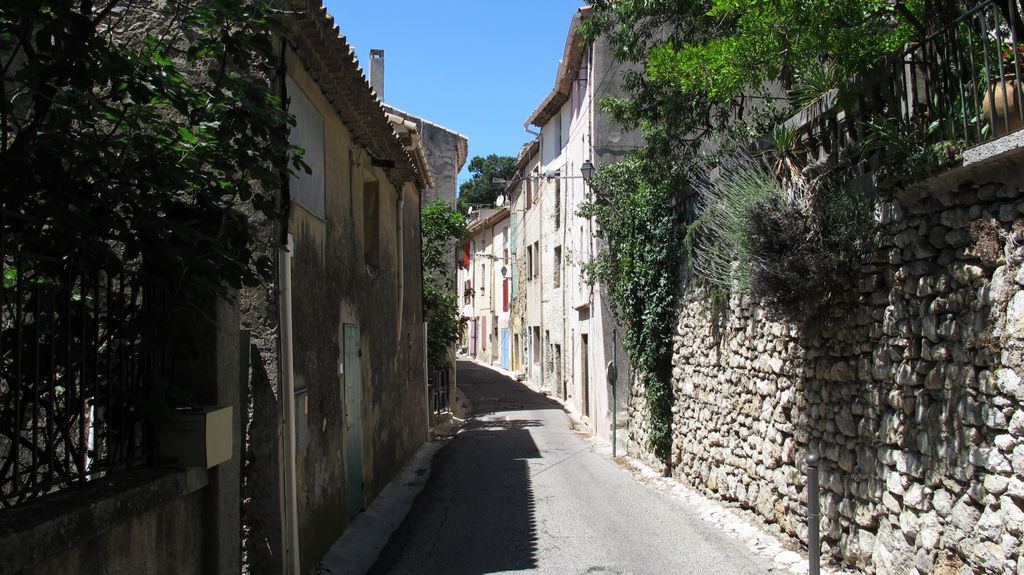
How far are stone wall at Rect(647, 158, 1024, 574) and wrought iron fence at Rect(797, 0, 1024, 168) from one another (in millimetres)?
372

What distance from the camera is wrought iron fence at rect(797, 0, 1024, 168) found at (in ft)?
16.2

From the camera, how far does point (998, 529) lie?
470 centimetres

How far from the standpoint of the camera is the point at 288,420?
21.8ft

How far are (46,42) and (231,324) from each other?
2.16m

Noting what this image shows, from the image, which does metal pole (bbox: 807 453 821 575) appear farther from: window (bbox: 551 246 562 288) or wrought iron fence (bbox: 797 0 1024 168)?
window (bbox: 551 246 562 288)

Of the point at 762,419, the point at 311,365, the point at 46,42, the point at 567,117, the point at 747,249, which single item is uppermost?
the point at 567,117

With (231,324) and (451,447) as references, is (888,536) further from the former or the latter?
(451,447)

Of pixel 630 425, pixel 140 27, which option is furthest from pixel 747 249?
pixel 630 425

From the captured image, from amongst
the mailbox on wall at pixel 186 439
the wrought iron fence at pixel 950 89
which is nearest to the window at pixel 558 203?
the wrought iron fence at pixel 950 89

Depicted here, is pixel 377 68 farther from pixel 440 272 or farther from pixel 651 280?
pixel 651 280

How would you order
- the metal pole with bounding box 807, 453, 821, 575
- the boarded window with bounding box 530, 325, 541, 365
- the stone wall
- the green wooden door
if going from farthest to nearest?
the boarded window with bounding box 530, 325, 541, 365, the green wooden door, the metal pole with bounding box 807, 453, 821, 575, the stone wall

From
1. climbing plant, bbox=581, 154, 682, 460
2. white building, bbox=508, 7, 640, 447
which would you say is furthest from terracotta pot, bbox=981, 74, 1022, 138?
white building, bbox=508, 7, 640, 447

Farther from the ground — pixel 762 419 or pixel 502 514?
pixel 762 419

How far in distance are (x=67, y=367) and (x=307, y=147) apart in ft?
14.7
